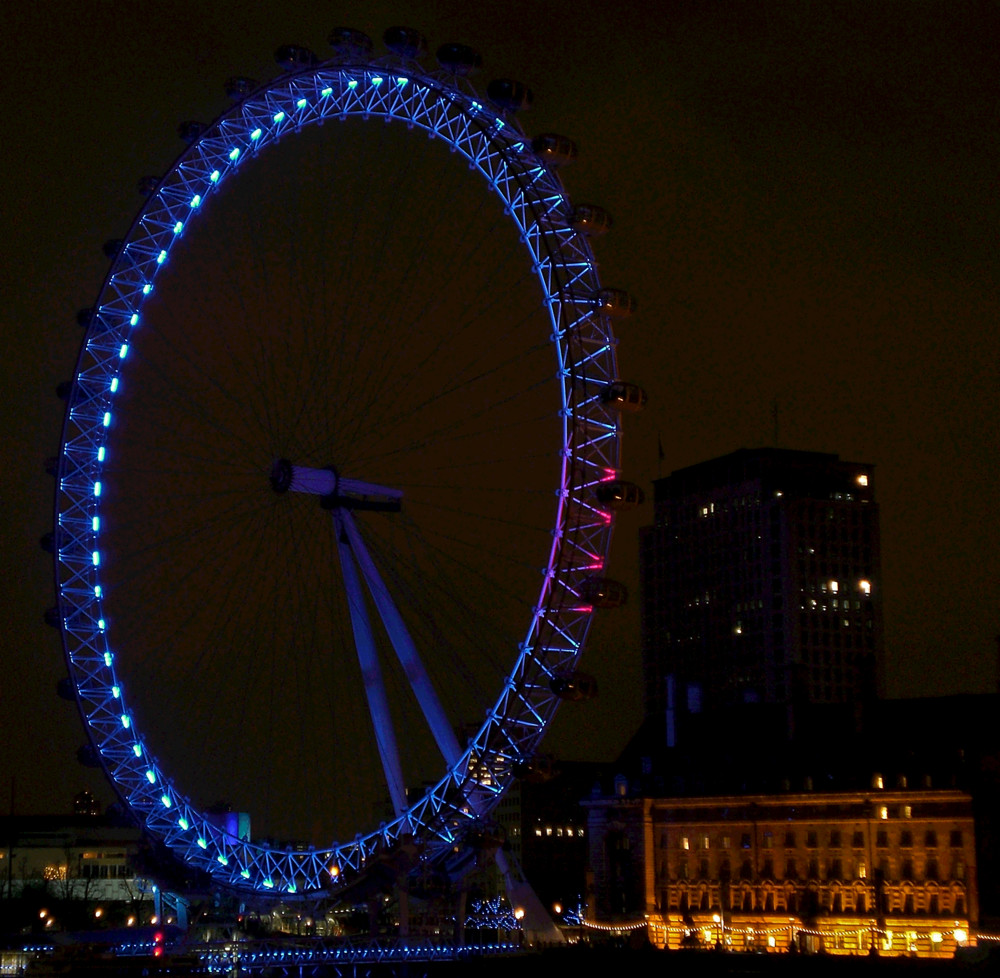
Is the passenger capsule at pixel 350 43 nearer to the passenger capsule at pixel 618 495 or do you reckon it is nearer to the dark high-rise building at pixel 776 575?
the passenger capsule at pixel 618 495

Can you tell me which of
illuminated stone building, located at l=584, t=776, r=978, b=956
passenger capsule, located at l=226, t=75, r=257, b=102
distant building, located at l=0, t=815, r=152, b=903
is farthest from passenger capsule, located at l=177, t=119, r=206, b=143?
distant building, located at l=0, t=815, r=152, b=903

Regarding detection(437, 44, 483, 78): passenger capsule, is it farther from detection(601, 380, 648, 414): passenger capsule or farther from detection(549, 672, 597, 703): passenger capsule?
detection(549, 672, 597, 703): passenger capsule

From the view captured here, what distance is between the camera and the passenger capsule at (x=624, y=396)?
50.4 m

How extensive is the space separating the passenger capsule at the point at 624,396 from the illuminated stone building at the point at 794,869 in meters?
29.7

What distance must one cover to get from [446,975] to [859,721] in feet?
128

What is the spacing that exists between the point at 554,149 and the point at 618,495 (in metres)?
10.0

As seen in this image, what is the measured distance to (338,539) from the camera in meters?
52.9

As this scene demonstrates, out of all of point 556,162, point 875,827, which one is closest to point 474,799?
point 556,162

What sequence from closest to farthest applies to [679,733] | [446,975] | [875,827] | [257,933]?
[446,975]
[257,933]
[875,827]
[679,733]

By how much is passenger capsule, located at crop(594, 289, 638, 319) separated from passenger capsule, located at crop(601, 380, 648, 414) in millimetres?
1977

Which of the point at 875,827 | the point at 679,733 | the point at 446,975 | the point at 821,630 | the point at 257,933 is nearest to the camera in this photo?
the point at 446,975

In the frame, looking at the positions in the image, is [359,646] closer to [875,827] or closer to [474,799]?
[474,799]

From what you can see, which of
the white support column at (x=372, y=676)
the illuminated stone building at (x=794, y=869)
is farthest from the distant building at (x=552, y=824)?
the white support column at (x=372, y=676)

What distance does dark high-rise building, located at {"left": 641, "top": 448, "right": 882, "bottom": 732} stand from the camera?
16725cm
